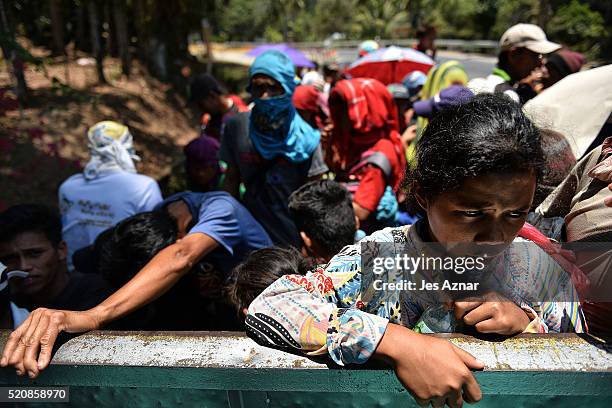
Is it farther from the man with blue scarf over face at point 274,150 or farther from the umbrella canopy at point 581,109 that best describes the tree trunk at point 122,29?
the umbrella canopy at point 581,109

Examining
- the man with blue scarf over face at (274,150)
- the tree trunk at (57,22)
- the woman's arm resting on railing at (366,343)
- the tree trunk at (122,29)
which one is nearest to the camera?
the woman's arm resting on railing at (366,343)

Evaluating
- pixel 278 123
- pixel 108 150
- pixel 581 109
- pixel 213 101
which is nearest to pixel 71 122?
pixel 213 101

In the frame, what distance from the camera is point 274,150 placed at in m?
2.65

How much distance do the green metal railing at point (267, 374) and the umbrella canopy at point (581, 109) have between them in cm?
87

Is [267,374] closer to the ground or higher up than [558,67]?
closer to the ground

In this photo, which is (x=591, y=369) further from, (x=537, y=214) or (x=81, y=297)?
Answer: (x=81, y=297)

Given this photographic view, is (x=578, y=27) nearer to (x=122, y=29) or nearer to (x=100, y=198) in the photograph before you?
(x=122, y=29)

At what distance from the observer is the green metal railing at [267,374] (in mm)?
932

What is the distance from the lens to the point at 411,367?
907 mm

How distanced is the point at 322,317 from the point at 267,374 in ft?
0.53

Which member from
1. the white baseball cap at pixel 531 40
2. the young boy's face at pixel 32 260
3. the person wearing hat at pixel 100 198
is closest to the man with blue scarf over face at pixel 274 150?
the person wearing hat at pixel 100 198

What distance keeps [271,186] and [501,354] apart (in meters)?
1.84

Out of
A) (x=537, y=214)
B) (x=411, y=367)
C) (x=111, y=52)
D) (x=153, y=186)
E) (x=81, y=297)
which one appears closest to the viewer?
(x=411, y=367)

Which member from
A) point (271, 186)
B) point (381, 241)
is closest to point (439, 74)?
point (271, 186)
